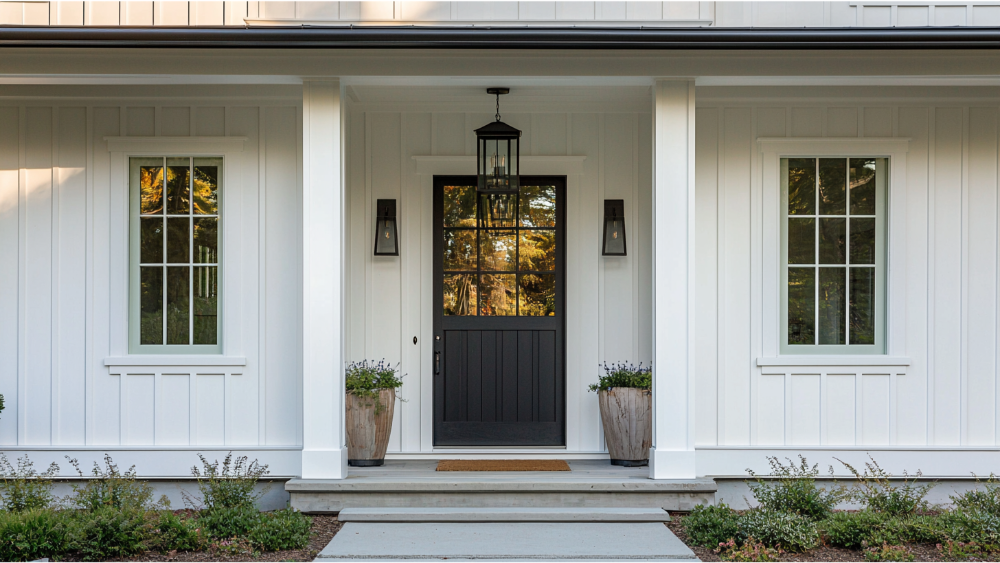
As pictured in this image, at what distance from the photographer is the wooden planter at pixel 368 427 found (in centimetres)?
480

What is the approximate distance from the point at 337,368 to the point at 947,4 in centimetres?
456

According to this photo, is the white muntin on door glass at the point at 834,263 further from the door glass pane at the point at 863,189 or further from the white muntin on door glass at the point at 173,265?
the white muntin on door glass at the point at 173,265

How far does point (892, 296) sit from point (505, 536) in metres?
3.05

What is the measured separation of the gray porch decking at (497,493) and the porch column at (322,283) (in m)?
0.12

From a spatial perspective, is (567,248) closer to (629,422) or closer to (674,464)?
(629,422)

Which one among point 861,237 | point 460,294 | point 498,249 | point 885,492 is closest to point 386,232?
point 460,294

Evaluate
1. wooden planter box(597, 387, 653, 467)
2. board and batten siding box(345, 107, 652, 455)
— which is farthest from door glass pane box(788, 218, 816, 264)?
wooden planter box(597, 387, 653, 467)

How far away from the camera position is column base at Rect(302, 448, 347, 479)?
172 inches

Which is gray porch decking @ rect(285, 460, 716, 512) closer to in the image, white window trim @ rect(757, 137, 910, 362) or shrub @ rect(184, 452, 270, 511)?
shrub @ rect(184, 452, 270, 511)

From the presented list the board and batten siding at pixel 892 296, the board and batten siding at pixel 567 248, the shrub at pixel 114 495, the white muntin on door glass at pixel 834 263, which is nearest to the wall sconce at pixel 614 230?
the board and batten siding at pixel 567 248

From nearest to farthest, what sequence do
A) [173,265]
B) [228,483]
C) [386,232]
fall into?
[228,483] < [173,265] < [386,232]

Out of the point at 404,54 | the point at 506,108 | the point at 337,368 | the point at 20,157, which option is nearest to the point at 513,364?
the point at 337,368

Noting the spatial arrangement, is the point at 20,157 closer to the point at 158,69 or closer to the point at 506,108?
the point at 158,69

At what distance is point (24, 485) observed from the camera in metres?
4.21
